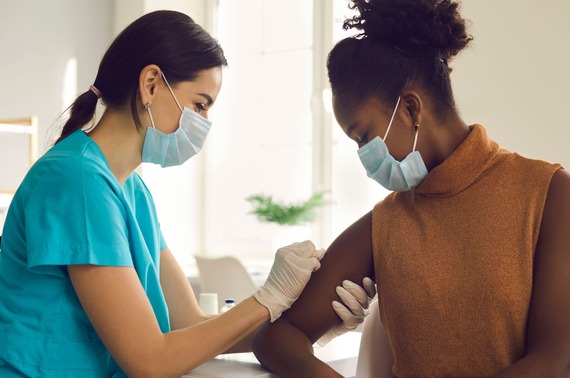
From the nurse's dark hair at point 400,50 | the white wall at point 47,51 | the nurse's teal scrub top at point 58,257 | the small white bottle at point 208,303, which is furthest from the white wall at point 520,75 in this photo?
the white wall at point 47,51

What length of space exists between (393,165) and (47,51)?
4.02 meters

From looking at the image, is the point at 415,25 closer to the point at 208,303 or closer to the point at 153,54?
the point at 153,54

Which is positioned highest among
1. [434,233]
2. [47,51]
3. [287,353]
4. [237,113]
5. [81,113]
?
[47,51]

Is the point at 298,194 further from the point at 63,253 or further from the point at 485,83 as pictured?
the point at 63,253

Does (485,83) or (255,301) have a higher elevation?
(485,83)

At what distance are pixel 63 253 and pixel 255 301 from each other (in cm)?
36

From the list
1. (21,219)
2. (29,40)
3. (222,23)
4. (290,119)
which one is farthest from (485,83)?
(29,40)

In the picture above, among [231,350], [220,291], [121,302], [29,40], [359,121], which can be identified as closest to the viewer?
[121,302]

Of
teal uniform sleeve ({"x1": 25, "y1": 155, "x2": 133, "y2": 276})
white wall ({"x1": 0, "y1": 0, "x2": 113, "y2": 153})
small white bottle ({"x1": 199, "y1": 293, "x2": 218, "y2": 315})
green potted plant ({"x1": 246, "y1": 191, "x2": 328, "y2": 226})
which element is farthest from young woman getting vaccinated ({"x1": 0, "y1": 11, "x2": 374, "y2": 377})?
white wall ({"x1": 0, "y1": 0, "x2": 113, "y2": 153})

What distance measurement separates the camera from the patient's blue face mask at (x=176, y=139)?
1520mm

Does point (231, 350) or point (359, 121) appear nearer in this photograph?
point (359, 121)

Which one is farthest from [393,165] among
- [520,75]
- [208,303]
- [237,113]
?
[237,113]

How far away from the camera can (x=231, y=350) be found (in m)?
1.66

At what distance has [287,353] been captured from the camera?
137cm
